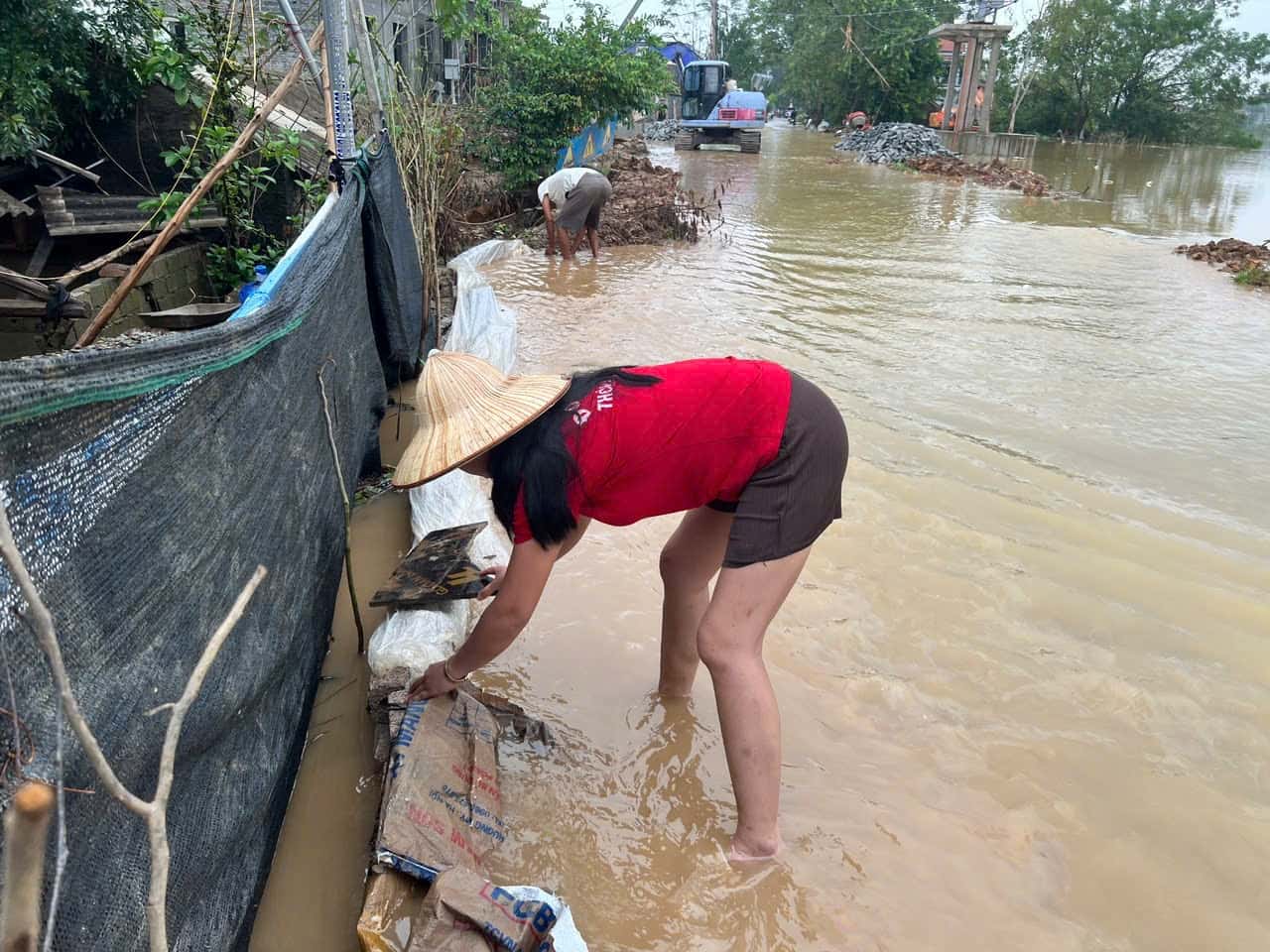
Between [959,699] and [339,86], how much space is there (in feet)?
12.3

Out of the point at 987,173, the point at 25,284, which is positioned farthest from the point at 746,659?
the point at 987,173

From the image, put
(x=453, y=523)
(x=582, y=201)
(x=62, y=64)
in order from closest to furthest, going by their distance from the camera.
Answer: (x=453, y=523) → (x=62, y=64) → (x=582, y=201)

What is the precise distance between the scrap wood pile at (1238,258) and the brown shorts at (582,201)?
6.51 m

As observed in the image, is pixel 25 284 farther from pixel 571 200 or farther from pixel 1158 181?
pixel 1158 181

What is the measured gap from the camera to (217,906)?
1.60 metres

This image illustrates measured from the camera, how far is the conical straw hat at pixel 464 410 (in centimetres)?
180

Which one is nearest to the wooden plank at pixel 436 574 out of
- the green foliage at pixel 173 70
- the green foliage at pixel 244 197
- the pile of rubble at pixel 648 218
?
the green foliage at pixel 244 197

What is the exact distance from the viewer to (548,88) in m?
11.2

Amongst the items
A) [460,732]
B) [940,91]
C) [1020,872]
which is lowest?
[1020,872]

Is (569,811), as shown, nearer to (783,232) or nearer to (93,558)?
(93,558)

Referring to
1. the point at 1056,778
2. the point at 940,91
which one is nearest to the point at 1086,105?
the point at 940,91

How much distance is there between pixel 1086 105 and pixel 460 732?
136 ft

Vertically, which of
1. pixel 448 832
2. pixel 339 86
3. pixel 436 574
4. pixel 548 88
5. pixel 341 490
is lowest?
pixel 448 832

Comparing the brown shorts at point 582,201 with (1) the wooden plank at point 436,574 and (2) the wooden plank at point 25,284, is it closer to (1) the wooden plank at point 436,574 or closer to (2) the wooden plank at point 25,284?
(2) the wooden plank at point 25,284
